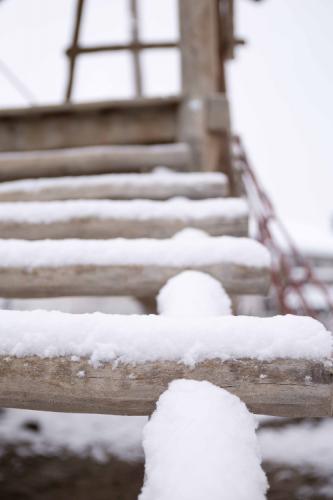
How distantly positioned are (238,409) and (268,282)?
0.52 m

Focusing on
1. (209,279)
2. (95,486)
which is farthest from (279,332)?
(95,486)

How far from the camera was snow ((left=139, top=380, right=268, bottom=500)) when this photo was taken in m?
0.46

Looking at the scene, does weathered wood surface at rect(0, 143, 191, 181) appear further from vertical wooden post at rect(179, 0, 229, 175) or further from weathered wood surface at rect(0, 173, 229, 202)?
weathered wood surface at rect(0, 173, 229, 202)

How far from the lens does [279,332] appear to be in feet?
2.06

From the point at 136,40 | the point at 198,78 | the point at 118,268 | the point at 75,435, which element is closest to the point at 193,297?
the point at 118,268

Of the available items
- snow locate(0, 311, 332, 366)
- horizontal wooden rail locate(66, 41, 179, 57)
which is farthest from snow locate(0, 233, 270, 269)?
horizontal wooden rail locate(66, 41, 179, 57)

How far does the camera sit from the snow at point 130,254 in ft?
3.42

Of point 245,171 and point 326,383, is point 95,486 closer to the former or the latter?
point 326,383

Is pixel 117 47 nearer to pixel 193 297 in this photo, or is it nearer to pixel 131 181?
pixel 131 181

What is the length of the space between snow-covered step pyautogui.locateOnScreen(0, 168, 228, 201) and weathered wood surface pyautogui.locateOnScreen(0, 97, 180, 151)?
514 millimetres

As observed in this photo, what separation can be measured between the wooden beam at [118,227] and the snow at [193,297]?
0.34 m

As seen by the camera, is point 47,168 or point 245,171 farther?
point 245,171

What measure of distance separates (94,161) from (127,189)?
0.37 metres

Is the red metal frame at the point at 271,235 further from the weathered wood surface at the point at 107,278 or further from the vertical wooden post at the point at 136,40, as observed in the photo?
the weathered wood surface at the point at 107,278
